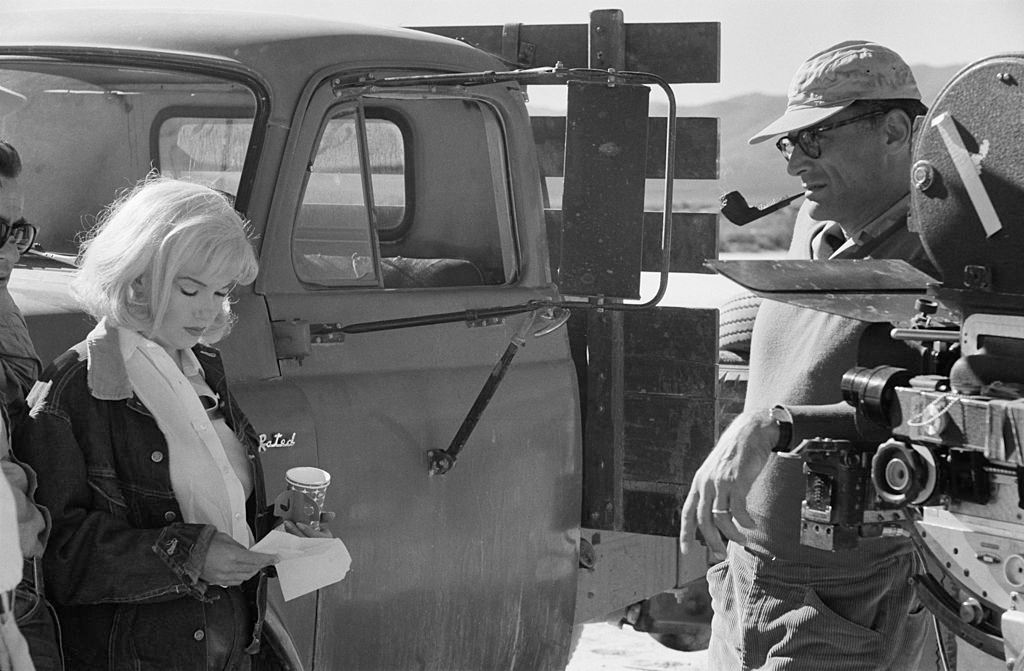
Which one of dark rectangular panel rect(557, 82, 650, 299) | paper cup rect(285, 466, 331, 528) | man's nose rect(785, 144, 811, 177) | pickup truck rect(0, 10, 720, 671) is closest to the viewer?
paper cup rect(285, 466, 331, 528)

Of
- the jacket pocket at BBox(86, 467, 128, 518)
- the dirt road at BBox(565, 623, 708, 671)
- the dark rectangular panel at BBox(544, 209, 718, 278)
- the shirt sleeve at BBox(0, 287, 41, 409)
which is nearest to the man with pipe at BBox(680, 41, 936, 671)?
the jacket pocket at BBox(86, 467, 128, 518)

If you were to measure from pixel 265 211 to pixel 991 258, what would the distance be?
196 centimetres

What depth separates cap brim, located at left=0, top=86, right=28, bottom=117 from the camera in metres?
4.09

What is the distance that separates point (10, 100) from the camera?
409 centimetres

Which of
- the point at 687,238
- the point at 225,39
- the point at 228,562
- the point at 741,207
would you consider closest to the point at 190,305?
the point at 228,562

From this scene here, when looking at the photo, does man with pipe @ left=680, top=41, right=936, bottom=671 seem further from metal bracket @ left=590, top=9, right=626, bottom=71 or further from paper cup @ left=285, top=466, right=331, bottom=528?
metal bracket @ left=590, top=9, right=626, bottom=71

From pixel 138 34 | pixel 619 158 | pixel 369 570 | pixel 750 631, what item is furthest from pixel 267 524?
pixel 619 158

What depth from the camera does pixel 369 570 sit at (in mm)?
4023

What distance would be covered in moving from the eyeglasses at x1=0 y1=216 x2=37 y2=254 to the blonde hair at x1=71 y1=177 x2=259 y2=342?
0.81ft

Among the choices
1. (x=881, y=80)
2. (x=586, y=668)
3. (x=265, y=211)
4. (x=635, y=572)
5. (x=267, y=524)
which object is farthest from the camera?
(x=586, y=668)

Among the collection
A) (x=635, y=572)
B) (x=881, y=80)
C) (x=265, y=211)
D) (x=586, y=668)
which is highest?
(x=881, y=80)

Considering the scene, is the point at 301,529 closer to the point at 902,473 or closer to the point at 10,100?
the point at 902,473

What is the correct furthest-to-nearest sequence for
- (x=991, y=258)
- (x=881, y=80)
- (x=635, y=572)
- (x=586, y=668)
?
(x=586, y=668) → (x=635, y=572) → (x=881, y=80) → (x=991, y=258)

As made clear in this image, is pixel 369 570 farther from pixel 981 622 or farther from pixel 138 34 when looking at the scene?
pixel 981 622
